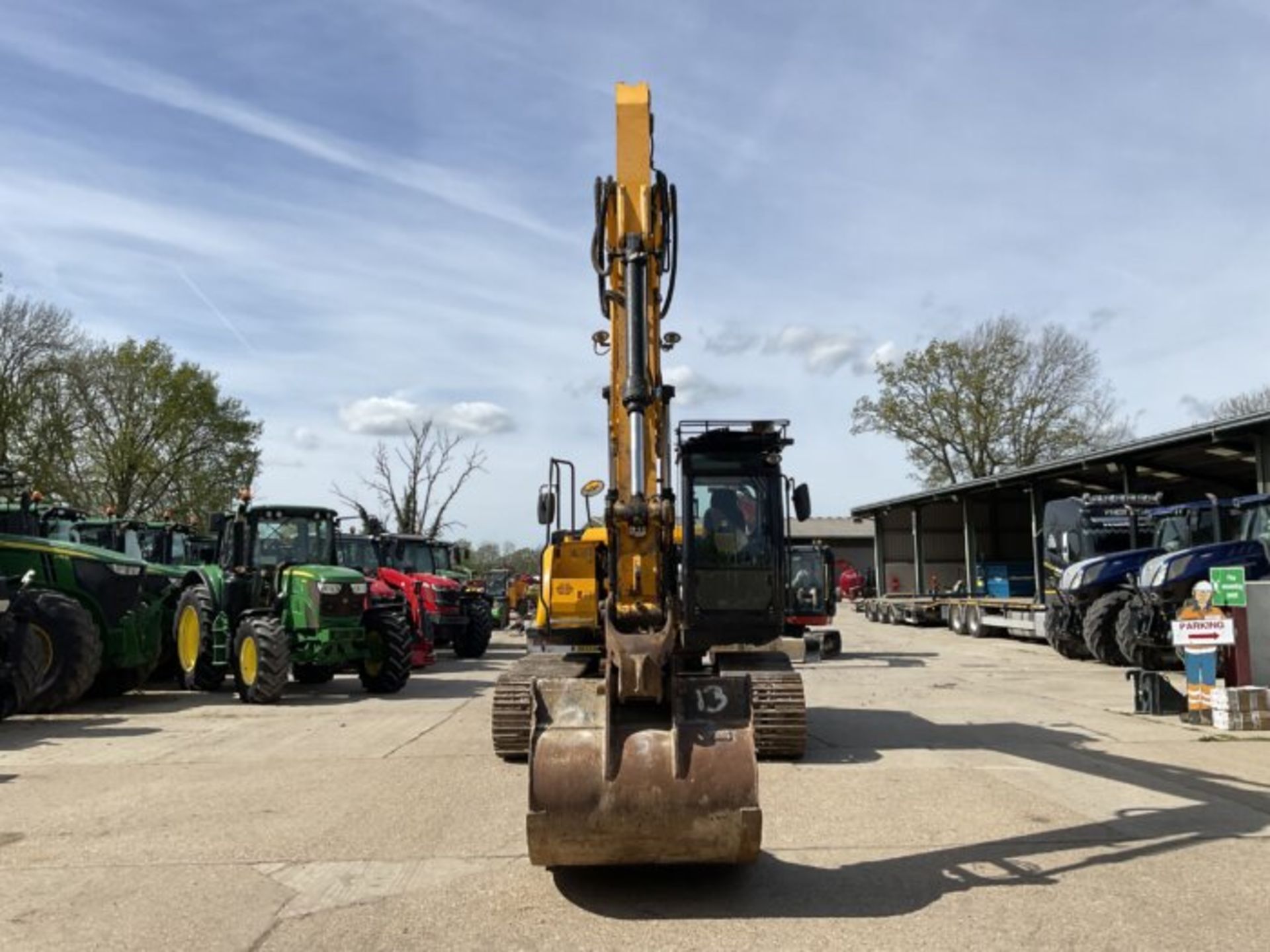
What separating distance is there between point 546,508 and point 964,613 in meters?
25.5

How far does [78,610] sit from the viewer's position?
41.7 ft

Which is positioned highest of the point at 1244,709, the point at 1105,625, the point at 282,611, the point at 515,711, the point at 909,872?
the point at 282,611

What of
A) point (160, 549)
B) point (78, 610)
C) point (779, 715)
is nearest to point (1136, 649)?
point (779, 715)

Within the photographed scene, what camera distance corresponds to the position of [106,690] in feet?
49.2

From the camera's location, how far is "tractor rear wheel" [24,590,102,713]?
1241 cm

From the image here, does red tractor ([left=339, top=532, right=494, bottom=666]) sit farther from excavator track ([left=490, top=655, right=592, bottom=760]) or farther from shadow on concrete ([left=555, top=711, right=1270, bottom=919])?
shadow on concrete ([left=555, top=711, right=1270, bottom=919])

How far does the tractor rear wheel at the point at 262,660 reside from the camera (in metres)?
13.8

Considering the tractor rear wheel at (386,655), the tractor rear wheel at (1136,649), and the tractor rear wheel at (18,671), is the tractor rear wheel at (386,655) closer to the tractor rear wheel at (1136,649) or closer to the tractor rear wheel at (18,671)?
the tractor rear wheel at (18,671)

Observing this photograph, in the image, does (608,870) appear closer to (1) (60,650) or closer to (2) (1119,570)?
(1) (60,650)

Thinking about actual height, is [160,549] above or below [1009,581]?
above

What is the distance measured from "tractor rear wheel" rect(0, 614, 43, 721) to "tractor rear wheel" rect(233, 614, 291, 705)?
2.62 metres

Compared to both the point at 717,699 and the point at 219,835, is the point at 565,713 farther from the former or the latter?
the point at 219,835

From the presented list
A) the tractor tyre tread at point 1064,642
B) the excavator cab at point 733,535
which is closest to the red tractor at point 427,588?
the excavator cab at point 733,535

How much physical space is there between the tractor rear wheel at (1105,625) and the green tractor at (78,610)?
51.8 ft
